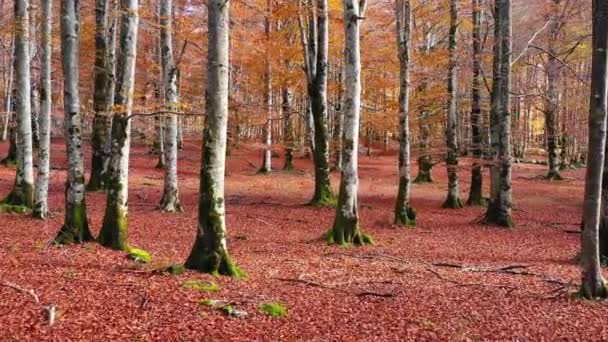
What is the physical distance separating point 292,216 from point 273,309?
28.1ft

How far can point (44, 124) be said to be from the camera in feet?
35.3

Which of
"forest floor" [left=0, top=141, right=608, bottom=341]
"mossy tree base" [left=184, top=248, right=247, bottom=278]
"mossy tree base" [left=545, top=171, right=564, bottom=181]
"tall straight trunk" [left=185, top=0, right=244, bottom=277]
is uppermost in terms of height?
"tall straight trunk" [left=185, top=0, right=244, bottom=277]

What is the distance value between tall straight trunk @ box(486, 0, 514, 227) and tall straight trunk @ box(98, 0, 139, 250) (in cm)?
997

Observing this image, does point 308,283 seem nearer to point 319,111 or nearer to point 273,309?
point 273,309

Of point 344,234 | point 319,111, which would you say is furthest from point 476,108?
point 344,234

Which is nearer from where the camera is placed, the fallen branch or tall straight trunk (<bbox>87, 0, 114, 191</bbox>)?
the fallen branch

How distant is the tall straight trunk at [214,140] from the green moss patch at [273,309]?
1.33 metres

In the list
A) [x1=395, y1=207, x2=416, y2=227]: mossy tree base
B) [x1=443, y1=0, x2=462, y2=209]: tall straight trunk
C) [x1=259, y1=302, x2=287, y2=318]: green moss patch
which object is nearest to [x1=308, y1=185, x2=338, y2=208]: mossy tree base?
[x1=395, y1=207, x2=416, y2=227]: mossy tree base

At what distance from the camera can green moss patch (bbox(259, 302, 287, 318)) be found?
5.80 m

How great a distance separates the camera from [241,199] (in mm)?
17266

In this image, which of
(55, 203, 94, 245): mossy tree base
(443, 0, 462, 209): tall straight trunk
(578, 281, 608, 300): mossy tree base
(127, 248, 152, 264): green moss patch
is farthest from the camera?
(443, 0, 462, 209): tall straight trunk

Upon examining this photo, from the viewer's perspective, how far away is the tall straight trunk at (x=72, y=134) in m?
8.39

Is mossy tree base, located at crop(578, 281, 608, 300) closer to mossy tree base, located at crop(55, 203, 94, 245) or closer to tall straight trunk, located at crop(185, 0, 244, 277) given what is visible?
tall straight trunk, located at crop(185, 0, 244, 277)

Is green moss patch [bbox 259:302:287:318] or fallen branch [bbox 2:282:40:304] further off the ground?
fallen branch [bbox 2:282:40:304]
